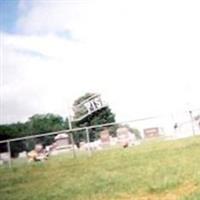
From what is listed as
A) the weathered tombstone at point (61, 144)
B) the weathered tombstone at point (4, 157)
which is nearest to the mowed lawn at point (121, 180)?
the weathered tombstone at point (61, 144)

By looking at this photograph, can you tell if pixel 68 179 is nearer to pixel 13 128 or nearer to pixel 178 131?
pixel 178 131

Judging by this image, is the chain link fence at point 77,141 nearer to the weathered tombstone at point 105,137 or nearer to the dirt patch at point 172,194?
the weathered tombstone at point 105,137

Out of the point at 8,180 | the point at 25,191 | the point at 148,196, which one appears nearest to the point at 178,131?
the point at 8,180

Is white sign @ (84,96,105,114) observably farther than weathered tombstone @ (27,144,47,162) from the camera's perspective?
Yes

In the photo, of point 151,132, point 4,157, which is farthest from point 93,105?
point 4,157

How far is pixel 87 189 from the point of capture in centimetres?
1205

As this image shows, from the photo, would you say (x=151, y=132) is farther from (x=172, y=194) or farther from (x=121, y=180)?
(x=172, y=194)

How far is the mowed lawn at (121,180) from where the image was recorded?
1052 cm

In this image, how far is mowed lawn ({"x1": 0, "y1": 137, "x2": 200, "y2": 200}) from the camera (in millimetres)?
10516

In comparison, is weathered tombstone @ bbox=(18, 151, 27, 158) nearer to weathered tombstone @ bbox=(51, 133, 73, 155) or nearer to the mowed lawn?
weathered tombstone @ bbox=(51, 133, 73, 155)

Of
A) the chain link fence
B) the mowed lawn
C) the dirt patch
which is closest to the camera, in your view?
the dirt patch

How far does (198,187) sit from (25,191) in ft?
19.2

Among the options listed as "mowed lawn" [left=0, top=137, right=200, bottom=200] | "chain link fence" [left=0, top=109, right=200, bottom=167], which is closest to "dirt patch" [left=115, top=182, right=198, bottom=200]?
"mowed lawn" [left=0, top=137, right=200, bottom=200]

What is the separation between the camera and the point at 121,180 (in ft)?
41.5
